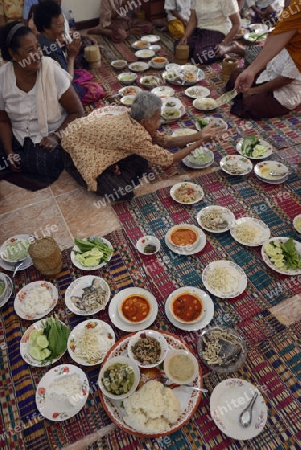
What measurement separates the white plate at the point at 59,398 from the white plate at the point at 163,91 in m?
3.87

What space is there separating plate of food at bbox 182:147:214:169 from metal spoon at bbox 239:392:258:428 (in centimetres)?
242

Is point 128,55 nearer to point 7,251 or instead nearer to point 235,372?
point 7,251

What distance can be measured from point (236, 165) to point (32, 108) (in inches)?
86.5

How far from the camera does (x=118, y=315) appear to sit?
258 centimetres

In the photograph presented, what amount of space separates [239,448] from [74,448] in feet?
3.18

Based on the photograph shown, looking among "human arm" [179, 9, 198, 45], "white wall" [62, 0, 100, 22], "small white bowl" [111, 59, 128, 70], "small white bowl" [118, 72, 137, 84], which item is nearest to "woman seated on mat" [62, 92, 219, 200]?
"small white bowl" [118, 72, 137, 84]

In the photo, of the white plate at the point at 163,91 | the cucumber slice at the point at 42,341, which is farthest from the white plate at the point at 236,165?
the cucumber slice at the point at 42,341

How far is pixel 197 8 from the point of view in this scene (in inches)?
217

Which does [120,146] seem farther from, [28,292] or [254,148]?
[254,148]

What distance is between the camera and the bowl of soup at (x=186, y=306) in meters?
2.53

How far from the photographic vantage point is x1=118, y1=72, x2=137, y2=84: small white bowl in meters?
5.34

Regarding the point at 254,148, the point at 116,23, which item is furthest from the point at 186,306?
the point at 116,23

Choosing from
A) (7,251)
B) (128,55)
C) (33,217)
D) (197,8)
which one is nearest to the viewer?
(7,251)

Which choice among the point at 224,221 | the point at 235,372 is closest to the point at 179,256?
the point at 224,221
